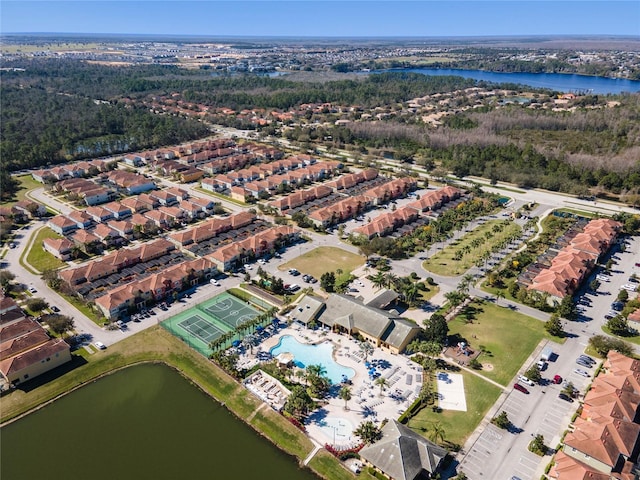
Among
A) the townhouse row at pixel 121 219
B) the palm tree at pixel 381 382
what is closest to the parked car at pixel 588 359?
the palm tree at pixel 381 382

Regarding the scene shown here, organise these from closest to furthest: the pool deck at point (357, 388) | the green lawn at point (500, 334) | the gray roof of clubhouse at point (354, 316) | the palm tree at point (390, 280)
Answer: the pool deck at point (357, 388)
the green lawn at point (500, 334)
the gray roof of clubhouse at point (354, 316)
the palm tree at point (390, 280)

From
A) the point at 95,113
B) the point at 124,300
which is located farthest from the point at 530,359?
the point at 95,113

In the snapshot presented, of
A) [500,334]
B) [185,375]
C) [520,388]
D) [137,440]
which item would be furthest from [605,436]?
[137,440]

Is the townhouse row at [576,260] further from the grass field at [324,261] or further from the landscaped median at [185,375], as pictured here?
the landscaped median at [185,375]

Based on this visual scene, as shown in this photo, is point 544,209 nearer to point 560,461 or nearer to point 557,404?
point 557,404

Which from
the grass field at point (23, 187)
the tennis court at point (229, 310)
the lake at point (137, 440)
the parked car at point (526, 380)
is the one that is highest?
the grass field at point (23, 187)

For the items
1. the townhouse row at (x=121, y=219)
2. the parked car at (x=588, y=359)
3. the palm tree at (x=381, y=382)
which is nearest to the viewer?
the palm tree at (x=381, y=382)
